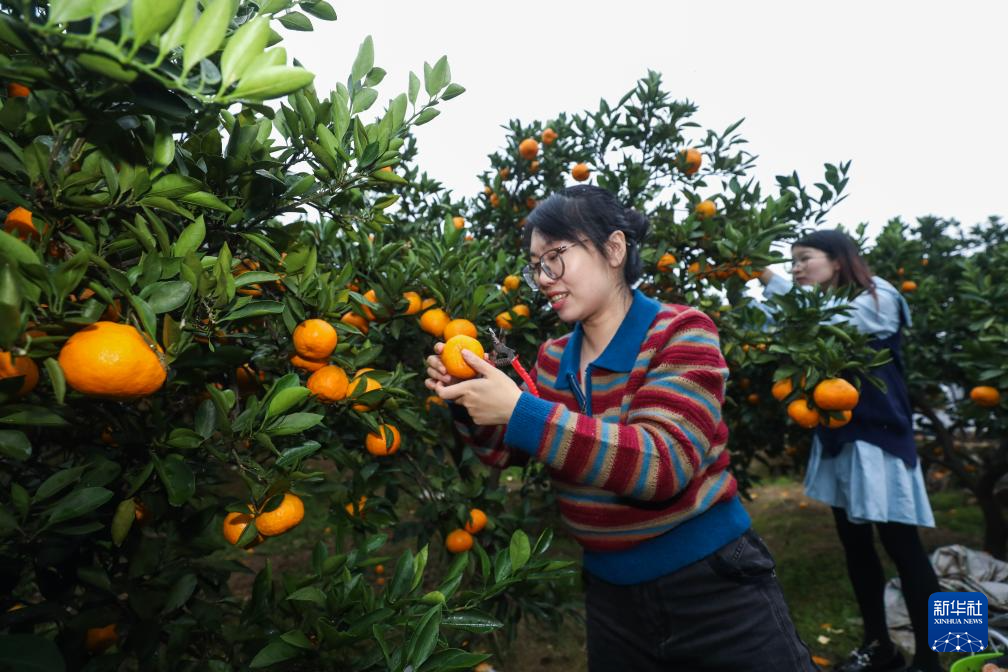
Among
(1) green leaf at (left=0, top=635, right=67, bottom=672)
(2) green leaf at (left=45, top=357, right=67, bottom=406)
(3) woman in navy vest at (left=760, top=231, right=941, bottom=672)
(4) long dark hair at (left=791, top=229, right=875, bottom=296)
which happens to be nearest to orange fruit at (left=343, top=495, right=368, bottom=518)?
(1) green leaf at (left=0, top=635, right=67, bottom=672)

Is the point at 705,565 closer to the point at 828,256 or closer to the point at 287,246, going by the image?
the point at 287,246

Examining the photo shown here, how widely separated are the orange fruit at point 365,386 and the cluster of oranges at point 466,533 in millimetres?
899

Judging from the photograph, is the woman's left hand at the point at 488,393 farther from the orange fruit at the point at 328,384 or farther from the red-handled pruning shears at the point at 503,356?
the orange fruit at the point at 328,384

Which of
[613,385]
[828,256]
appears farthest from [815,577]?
[613,385]

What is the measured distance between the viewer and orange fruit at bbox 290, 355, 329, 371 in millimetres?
1284

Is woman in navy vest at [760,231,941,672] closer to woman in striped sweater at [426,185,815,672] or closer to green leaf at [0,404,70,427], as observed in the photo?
woman in striped sweater at [426,185,815,672]

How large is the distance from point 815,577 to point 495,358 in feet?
13.4

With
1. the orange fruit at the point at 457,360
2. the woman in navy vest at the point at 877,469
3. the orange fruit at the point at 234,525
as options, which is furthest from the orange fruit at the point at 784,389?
the orange fruit at the point at 234,525

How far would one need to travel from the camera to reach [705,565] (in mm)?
1329

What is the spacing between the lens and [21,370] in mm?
797

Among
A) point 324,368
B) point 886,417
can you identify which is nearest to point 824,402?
point 886,417

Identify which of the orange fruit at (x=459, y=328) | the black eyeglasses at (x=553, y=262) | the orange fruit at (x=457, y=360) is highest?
the black eyeglasses at (x=553, y=262)

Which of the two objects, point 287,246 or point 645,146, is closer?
point 287,246

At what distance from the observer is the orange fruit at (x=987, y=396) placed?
3055 millimetres
